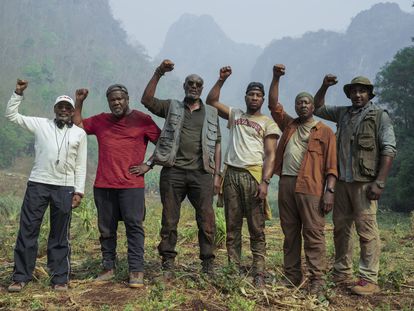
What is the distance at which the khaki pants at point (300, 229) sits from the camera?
4.39 metres

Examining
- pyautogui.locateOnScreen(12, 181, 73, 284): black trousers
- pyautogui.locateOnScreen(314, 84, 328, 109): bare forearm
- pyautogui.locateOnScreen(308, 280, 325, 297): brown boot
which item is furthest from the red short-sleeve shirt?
pyautogui.locateOnScreen(308, 280, 325, 297): brown boot

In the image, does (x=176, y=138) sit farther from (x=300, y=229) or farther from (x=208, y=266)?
(x=300, y=229)

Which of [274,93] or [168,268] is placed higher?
[274,93]

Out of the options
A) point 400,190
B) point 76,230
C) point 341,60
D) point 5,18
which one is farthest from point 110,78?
point 341,60

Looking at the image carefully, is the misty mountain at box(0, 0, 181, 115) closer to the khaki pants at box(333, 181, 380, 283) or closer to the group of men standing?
the group of men standing

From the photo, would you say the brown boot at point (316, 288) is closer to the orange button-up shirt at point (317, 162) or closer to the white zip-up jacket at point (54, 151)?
the orange button-up shirt at point (317, 162)

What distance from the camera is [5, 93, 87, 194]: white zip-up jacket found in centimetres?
435

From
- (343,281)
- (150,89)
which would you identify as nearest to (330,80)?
(150,89)

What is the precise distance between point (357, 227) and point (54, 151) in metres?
3.23

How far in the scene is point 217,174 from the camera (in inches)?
189

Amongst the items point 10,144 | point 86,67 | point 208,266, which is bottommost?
point 10,144

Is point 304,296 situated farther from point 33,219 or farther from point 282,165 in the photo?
point 33,219

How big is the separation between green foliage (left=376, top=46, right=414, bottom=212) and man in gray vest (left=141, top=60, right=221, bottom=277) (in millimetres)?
15019

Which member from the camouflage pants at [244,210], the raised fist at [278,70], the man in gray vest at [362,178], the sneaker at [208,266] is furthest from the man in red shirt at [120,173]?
the man in gray vest at [362,178]
